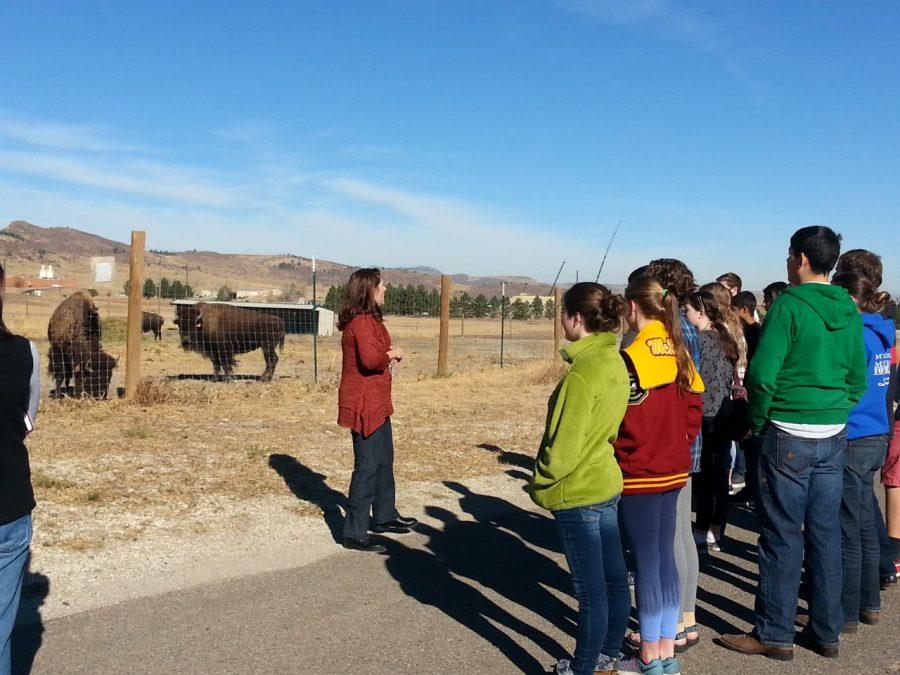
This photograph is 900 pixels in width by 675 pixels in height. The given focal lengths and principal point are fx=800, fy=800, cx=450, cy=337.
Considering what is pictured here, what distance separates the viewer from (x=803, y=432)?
3.94m

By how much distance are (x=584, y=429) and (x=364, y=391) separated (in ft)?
8.84

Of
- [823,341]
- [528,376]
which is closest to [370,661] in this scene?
[823,341]

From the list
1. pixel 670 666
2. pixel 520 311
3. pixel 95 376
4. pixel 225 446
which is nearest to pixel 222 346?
pixel 95 376

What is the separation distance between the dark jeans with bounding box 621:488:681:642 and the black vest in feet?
8.07

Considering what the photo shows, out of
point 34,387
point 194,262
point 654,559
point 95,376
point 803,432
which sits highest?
point 194,262

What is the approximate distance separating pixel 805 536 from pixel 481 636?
5.86 feet

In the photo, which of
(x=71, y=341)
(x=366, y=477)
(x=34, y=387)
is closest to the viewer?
(x=34, y=387)

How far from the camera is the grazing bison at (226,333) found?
49.1 feet

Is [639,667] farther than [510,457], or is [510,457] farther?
[510,457]

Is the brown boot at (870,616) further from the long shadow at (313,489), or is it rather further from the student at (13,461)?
the student at (13,461)

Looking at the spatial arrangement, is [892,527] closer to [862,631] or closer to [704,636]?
[862,631]

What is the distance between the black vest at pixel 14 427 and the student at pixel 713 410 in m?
3.69

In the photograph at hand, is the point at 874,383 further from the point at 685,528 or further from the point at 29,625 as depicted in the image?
the point at 29,625

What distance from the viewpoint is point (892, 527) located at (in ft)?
17.5
